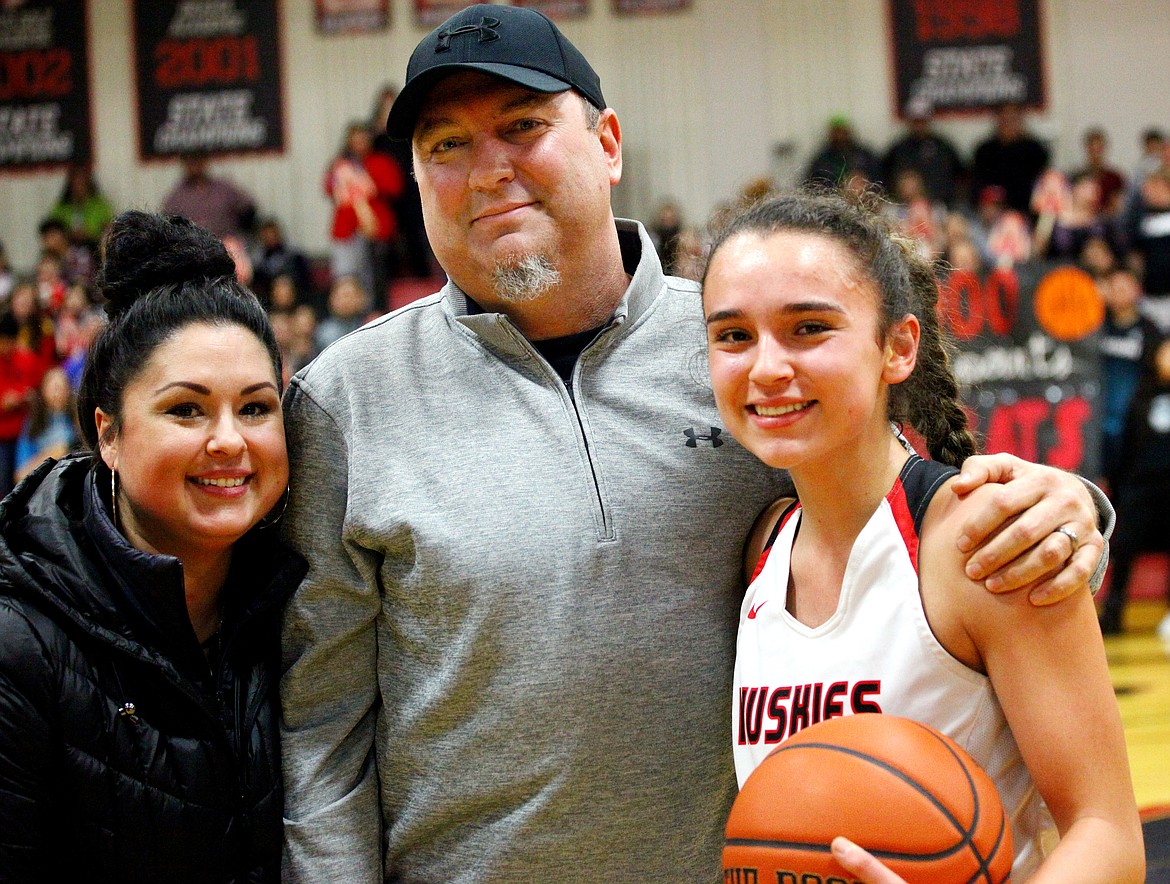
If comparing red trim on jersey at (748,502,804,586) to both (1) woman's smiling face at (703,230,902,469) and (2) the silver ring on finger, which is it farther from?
(2) the silver ring on finger

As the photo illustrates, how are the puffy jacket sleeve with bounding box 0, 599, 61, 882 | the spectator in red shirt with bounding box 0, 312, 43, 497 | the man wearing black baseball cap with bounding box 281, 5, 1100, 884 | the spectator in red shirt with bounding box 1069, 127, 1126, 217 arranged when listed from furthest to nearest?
the spectator in red shirt with bounding box 1069, 127, 1126, 217, the spectator in red shirt with bounding box 0, 312, 43, 497, the man wearing black baseball cap with bounding box 281, 5, 1100, 884, the puffy jacket sleeve with bounding box 0, 599, 61, 882

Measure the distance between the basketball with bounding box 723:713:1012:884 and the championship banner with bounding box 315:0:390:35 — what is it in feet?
39.9

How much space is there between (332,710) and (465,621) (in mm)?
290

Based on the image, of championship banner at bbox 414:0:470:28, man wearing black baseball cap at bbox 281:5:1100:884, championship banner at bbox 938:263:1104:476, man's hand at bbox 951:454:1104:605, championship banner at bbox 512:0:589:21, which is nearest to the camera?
man's hand at bbox 951:454:1104:605

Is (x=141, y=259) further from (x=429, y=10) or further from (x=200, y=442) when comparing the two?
(x=429, y=10)

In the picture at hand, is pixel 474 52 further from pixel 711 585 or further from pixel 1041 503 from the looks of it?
pixel 1041 503

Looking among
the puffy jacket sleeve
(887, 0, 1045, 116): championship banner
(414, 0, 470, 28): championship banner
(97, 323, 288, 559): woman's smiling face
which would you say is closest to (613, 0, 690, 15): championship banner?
(414, 0, 470, 28): championship banner

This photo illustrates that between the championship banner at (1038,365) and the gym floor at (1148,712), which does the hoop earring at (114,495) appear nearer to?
the gym floor at (1148,712)

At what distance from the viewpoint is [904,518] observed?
1792 mm

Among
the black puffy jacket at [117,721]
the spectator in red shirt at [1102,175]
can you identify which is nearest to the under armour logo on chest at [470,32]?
the black puffy jacket at [117,721]

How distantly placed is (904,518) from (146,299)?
4.15 feet

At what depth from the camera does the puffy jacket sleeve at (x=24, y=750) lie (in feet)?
6.03

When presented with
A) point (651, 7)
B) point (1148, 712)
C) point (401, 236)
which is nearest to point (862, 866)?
point (1148, 712)

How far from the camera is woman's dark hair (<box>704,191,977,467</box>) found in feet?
6.20
